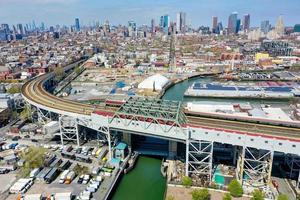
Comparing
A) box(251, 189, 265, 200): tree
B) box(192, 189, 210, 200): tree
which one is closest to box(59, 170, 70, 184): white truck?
box(192, 189, 210, 200): tree

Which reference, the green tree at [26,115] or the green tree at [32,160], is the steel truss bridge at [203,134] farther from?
the green tree at [26,115]

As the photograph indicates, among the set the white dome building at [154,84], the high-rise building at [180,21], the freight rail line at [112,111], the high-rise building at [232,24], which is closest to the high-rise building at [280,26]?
the high-rise building at [232,24]

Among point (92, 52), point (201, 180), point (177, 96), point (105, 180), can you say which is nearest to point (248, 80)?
point (177, 96)

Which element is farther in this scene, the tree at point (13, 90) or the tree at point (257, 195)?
the tree at point (13, 90)

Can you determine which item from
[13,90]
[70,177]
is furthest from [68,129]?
[13,90]

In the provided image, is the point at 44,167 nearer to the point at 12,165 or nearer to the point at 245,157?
the point at 12,165

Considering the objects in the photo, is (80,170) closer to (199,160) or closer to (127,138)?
(127,138)
